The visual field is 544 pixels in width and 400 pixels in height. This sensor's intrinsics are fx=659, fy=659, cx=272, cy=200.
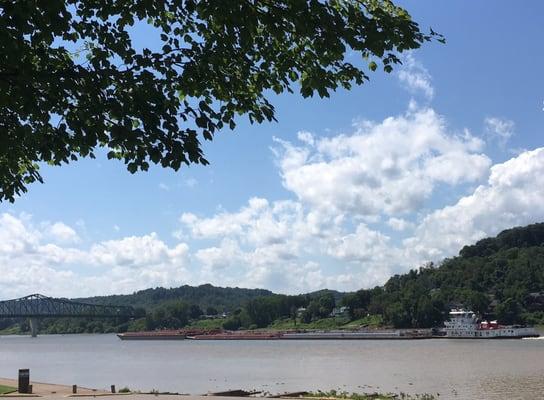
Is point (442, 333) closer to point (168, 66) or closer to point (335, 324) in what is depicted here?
point (335, 324)

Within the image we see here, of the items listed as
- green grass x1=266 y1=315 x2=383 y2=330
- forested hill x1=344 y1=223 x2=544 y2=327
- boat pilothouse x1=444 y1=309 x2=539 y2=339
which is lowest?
boat pilothouse x1=444 y1=309 x2=539 y2=339

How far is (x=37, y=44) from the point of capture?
750 cm

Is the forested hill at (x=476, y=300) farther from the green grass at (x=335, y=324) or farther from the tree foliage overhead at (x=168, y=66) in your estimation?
the tree foliage overhead at (x=168, y=66)

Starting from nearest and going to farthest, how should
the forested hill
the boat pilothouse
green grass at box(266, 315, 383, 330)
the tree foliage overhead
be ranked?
the tree foliage overhead, the boat pilothouse, the forested hill, green grass at box(266, 315, 383, 330)

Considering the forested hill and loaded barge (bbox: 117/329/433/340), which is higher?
the forested hill

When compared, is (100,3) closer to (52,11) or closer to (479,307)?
(52,11)

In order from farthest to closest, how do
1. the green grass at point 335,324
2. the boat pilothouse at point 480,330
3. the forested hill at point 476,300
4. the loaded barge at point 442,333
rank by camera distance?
the green grass at point 335,324, the forested hill at point 476,300, the loaded barge at point 442,333, the boat pilothouse at point 480,330

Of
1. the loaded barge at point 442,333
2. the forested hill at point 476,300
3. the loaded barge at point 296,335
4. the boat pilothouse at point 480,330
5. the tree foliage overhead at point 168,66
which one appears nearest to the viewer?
the tree foliage overhead at point 168,66

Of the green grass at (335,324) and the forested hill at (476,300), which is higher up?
the forested hill at (476,300)

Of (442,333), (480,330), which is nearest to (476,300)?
(442,333)

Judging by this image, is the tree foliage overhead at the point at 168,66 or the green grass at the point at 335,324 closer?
the tree foliage overhead at the point at 168,66

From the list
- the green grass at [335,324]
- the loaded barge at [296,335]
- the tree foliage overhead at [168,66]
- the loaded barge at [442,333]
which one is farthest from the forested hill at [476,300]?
the tree foliage overhead at [168,66]

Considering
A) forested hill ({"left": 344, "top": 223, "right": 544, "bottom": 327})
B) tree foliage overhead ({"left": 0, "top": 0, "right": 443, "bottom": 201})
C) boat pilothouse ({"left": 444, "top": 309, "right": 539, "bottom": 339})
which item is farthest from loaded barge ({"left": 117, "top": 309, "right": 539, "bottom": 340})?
tree foliage overhead ({"left": 0, "top": 0, "right": 443, "bottom": 201})

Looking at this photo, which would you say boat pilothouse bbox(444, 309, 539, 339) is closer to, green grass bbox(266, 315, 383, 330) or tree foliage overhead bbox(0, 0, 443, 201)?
green grass bbox(266, 315, 383, 330)
